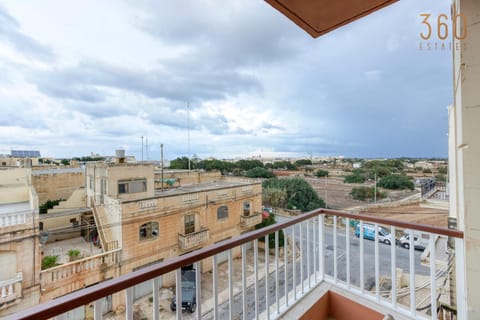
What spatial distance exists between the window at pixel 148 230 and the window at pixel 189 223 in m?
0.85

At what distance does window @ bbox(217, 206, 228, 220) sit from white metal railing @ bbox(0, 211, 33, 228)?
421 centimetres

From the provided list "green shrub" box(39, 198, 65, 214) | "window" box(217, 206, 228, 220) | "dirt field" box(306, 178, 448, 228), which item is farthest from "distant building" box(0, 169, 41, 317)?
"dirt field" box(306, 178, 448, 228)

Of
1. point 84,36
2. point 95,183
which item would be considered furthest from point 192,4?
point 95,183

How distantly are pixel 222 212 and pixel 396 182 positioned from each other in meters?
4.58

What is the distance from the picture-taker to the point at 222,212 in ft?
21.7

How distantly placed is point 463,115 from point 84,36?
542cm

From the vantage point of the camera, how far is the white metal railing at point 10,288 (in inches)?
146

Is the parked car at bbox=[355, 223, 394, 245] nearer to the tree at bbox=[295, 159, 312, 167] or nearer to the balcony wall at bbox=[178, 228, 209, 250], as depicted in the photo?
the tree at bbox=[295, 159, 312, 167]

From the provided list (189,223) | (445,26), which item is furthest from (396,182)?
(189,223)

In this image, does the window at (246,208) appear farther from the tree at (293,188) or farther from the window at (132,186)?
the window at (132,186)

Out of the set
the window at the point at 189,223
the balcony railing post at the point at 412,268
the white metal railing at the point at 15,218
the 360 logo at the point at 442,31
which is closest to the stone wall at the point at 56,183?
the white metal railing at the point at 15,218

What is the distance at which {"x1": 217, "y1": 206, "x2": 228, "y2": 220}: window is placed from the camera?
652 centimetres

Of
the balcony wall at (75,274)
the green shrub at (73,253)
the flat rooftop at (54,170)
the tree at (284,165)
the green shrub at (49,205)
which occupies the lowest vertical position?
the balcony wall at (75,274)

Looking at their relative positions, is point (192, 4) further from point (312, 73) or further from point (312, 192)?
point (312, 192)
